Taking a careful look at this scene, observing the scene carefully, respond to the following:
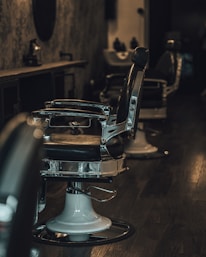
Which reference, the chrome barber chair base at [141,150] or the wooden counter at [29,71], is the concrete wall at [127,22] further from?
the chrome barber chair base at [141,150]

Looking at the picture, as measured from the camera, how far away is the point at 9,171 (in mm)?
987

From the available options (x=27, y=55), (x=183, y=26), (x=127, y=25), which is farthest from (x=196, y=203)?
(x=183, y=26)

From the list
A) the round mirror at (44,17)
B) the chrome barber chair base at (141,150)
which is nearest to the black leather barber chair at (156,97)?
the chrome barber chair base at (141,150)

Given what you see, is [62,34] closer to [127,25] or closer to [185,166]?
[185,166]

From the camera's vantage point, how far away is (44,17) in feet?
18.5

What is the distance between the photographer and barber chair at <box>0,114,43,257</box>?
0.97 metres

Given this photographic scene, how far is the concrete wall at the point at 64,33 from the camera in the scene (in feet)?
15.5

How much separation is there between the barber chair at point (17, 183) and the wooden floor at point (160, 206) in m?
1.86

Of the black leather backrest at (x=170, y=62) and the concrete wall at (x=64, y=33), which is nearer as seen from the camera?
the concrete wall at (x=64, y=33)

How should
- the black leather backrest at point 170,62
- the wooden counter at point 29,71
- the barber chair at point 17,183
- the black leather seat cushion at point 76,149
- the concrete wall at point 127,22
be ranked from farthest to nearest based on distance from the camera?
the concrete wall at point 127,22 < the black leather backrest at point 170,62 < the wooden counter at point 29,71 < the black leather seat cushion at point 76,149 < the barber chair at point 17,183

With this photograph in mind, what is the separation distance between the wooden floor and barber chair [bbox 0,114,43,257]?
1859 millimetres

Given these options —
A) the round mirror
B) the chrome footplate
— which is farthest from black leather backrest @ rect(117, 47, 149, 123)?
the round mirror

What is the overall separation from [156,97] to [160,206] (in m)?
1.68

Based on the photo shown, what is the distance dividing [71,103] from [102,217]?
24.8 inches
